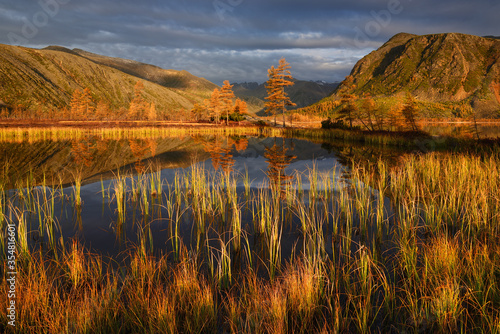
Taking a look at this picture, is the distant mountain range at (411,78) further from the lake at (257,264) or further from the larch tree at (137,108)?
the lake at (257,264)

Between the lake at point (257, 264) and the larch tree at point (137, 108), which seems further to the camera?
the larch tree at point (137, 108)

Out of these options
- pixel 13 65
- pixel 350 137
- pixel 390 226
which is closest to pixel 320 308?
pixel 390 226

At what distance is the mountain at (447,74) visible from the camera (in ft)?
478

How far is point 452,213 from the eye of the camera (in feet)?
21.5

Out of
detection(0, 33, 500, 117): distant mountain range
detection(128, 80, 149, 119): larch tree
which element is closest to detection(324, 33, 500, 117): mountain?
detection(0, 33, 500, 117): distant mountain range

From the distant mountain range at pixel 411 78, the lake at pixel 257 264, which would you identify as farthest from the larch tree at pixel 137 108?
the lake at pixel 257 264

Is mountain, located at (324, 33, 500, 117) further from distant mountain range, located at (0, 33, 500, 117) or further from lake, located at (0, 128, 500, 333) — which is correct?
lake, located at (0, 128, 500, 333)

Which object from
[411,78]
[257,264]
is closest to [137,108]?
[257,264]

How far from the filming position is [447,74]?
16375 centimetres

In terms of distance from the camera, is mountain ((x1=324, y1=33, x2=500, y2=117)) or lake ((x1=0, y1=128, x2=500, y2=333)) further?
mountain ((x1=324, y1=33, x2=500, y2=117))

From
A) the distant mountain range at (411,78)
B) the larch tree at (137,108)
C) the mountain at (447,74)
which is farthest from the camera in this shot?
the mountain at (447,74)

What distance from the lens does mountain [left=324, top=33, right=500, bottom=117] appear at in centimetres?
14575

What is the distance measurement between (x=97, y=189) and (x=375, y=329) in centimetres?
1052

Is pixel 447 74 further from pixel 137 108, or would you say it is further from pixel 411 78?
pixel 137 108
